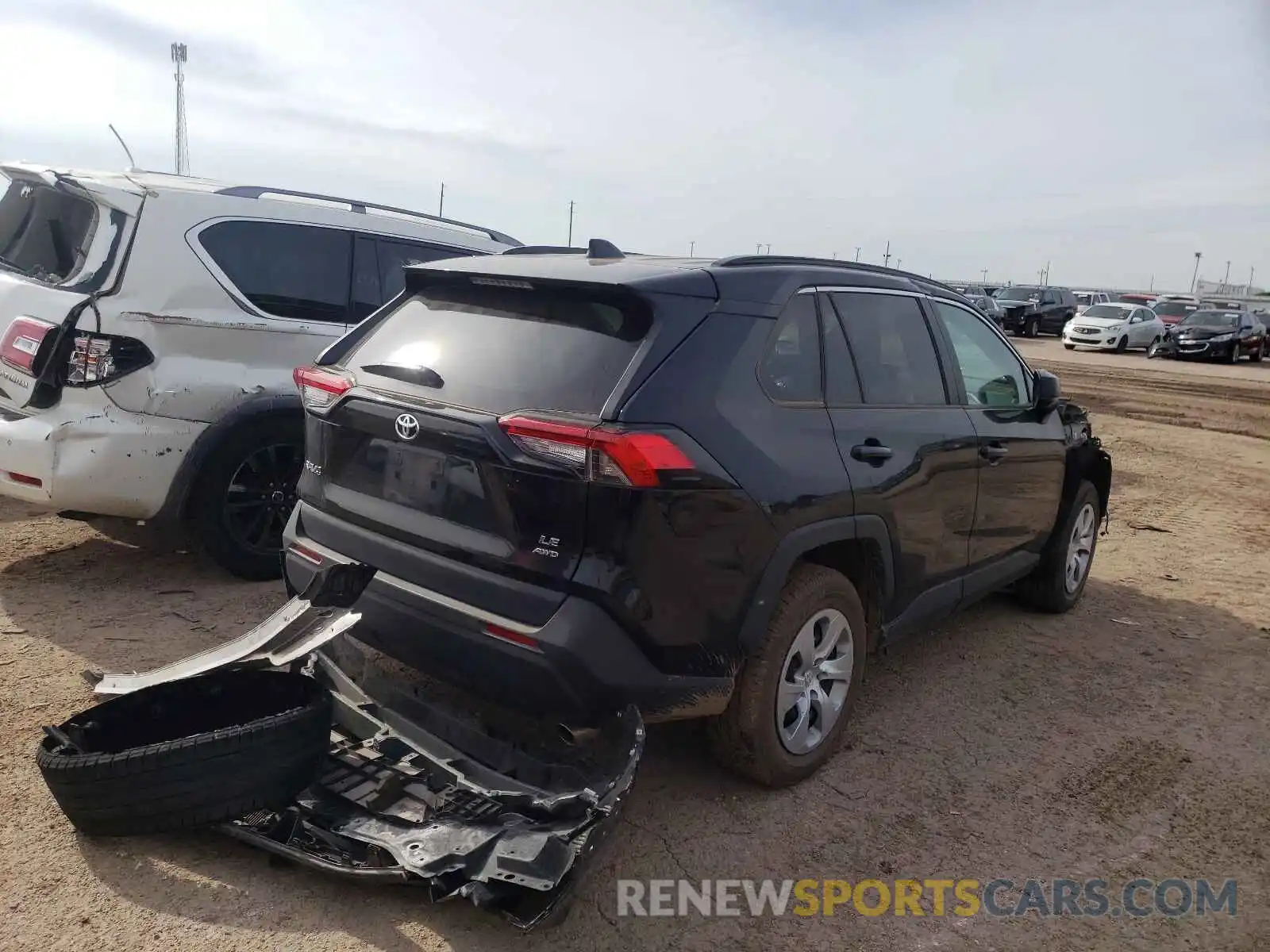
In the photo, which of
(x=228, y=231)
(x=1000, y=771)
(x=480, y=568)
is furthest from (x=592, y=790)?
(x=228, y=231)

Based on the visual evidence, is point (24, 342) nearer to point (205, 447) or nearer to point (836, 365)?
point (205, 447)

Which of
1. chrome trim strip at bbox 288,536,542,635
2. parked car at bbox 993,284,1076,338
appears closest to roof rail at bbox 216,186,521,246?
chrome trim strip at bbox 288,536,542,635

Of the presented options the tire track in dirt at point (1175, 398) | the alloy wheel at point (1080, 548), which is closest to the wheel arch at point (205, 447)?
the alloy wheel at point (1080, 548)

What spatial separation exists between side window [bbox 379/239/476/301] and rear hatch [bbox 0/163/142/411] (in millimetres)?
1335

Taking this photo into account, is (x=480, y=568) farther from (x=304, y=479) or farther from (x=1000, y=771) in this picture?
(x=1000, y=771)

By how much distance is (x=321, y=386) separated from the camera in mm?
3434

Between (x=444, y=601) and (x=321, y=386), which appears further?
(x=321, y=386)

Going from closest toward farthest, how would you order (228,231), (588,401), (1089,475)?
1. (588,401)
2. (228,231)
3. (1089,475)

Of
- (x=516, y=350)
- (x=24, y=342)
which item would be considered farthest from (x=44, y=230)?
(x=516, y=350)

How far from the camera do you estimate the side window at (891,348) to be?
3.73 meters

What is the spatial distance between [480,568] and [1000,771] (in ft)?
7.43

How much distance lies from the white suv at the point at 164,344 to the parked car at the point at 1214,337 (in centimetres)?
2884

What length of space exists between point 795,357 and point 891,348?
2.47 ft

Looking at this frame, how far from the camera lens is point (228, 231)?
16.1 feet
